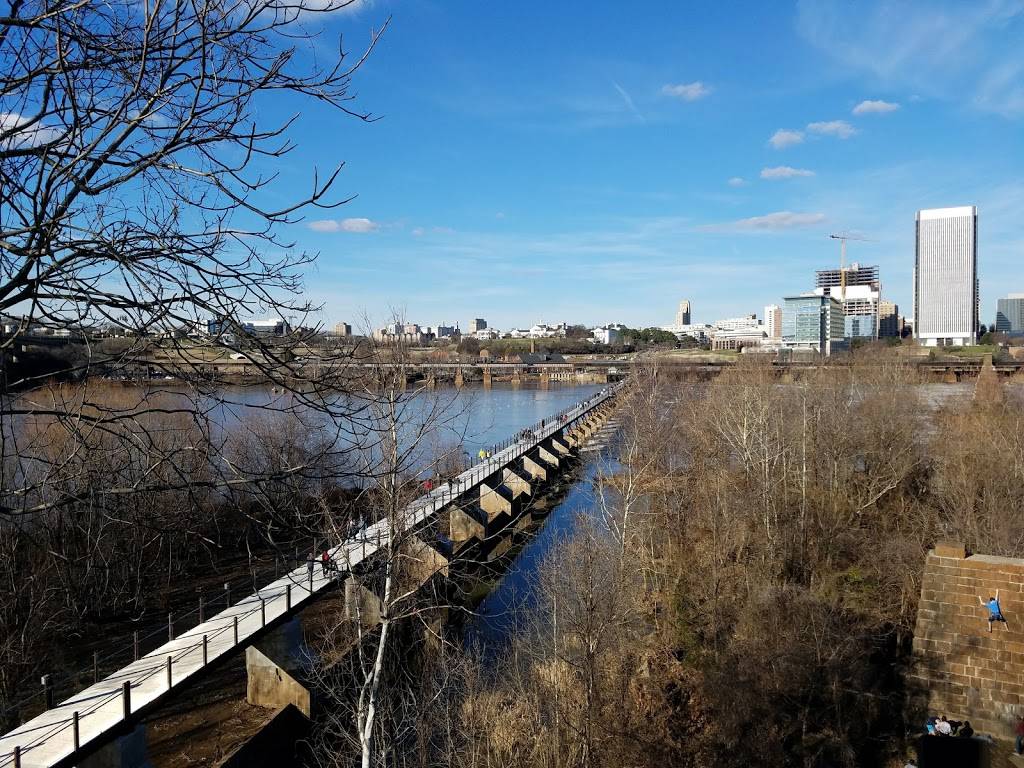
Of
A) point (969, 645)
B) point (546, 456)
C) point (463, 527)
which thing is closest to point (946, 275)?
point (546, 456)

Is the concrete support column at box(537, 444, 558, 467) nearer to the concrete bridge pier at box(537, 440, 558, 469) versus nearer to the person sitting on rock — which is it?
the concrete bridge pier at box(537, 440, 558, 469)

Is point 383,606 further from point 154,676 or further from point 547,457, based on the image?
point 547,457

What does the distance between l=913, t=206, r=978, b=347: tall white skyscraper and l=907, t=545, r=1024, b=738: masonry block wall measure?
183m

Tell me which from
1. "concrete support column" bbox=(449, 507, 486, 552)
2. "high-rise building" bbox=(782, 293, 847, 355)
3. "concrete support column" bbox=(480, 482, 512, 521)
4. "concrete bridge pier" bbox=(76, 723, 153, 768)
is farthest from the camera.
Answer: "high-rise building" bbox=(782, 293, 847, 355)

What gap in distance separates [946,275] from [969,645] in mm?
194836

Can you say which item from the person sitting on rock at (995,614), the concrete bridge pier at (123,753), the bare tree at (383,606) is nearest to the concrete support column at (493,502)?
the bare tree at (383,606)

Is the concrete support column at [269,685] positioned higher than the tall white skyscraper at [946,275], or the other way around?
the tall white skyscraper at [946,275]

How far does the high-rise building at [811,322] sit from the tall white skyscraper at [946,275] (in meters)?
22.0

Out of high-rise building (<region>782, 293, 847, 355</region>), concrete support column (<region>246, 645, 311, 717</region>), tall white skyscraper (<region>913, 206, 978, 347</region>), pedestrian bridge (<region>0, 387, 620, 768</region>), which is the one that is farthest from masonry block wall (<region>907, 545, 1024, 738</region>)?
tall white skyscraper (<region>913, 206, 978, 347</region>)

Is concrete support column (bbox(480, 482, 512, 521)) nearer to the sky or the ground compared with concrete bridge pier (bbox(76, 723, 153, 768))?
nearer to the ground

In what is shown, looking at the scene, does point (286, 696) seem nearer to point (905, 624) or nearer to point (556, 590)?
point (556, 590)

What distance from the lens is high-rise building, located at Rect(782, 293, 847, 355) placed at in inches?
6555

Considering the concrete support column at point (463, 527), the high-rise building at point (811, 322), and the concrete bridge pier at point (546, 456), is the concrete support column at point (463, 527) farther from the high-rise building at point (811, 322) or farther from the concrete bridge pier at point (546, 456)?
the high-rise building at point (811, 322)

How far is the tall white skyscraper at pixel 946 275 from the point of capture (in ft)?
577
